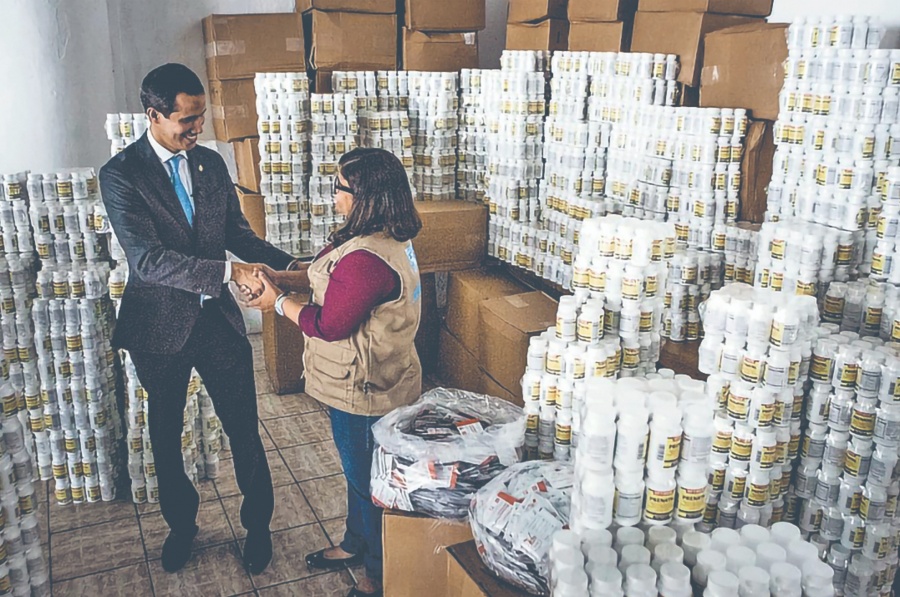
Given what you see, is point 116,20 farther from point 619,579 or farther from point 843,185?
point 619,579

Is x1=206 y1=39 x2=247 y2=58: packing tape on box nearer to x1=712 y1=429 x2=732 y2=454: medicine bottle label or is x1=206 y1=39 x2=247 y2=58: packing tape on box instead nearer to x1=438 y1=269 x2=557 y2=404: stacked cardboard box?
x1=438 y1=269 x2=557 y2=404: stacked cardboard box

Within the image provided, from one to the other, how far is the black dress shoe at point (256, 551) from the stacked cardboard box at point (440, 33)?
4.09 metres

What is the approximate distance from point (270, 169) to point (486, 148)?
5.26 feet

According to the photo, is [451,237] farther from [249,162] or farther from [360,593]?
[360,593]

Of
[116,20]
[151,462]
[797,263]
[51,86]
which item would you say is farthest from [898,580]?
[116,20]

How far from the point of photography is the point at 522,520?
2295mm

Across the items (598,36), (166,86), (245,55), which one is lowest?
(166,86)

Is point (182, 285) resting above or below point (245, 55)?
below

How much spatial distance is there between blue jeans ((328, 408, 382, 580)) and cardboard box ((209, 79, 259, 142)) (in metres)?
3.70

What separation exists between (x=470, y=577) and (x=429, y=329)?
3.80 meters

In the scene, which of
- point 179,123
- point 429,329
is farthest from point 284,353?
point 179,123

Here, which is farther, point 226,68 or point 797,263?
point 226,68

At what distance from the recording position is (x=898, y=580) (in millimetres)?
3277

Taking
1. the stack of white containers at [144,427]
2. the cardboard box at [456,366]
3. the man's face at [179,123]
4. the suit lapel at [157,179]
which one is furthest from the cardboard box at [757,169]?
the stack of white containers at [144,427]
